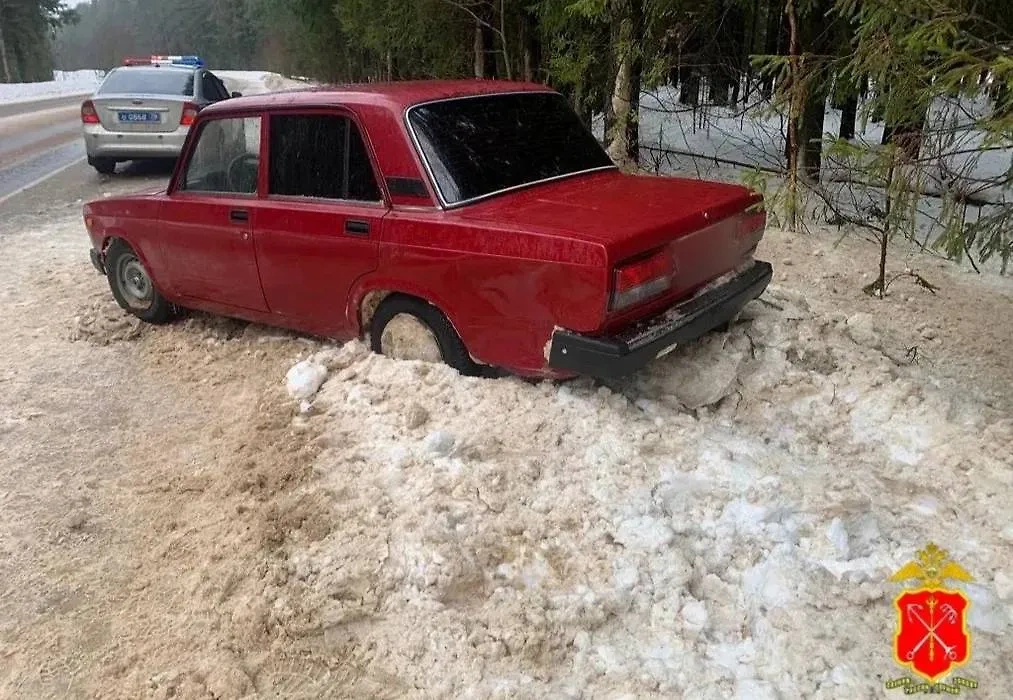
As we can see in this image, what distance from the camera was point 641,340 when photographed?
362 centimetres

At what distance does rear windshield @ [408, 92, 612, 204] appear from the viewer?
4102mm

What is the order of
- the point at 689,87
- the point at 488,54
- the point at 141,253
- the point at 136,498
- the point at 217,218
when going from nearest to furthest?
the point at 136,498 → the point at 217,218 → the point at 141,253 → the point at 689,87 → the point at 488,54

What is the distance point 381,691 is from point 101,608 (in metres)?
1.28

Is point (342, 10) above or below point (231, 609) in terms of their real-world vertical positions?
above

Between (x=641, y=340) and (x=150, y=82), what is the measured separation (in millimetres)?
11585

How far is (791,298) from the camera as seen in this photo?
525 centimetres

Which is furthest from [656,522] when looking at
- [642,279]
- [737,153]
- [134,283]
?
[737,153]

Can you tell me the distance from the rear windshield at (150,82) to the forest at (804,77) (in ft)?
12.9


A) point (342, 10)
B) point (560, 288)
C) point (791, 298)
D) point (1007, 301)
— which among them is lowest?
point (1007, 301)

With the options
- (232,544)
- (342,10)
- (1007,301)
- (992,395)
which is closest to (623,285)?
(232,544)

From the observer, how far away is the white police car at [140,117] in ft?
Answer: 38.8

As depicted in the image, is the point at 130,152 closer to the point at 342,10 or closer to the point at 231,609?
the point at 231,609

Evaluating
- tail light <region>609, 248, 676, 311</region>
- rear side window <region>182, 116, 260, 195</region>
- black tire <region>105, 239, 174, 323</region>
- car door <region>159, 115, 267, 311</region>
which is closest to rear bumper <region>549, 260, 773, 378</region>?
tail light <region>609, 248, 676, 311</region>

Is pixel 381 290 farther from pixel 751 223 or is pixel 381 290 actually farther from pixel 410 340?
pixel 751 223
